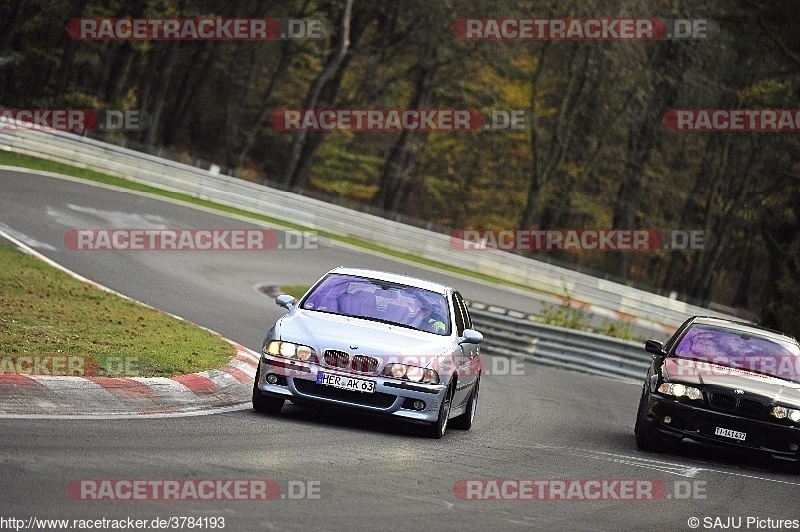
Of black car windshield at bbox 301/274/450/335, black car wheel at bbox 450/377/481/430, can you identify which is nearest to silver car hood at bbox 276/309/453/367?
black car windshield at bbox 301/274/450/335

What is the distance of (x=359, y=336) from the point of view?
38.4ft

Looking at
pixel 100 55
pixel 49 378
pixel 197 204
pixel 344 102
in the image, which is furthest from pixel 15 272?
pixel 100 55

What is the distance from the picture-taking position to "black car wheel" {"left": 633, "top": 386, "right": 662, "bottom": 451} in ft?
44.1

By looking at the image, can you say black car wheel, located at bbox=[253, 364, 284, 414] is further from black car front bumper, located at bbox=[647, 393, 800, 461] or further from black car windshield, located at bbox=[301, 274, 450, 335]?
black car front bumper, located at bbox=[647, 393, 800, 461]

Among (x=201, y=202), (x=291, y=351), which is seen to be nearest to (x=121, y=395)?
(x=291, y=351)

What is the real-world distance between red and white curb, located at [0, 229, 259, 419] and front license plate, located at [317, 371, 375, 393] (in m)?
0.97

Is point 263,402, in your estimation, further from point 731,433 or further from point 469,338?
point 731,433

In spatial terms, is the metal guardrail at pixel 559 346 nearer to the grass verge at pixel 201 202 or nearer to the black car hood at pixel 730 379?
the grass verge at pixel 201 202

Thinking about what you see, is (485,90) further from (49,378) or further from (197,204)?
(49,378)

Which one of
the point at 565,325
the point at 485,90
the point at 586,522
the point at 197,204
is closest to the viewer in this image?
the point at 586,522

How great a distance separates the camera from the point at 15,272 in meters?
18.1

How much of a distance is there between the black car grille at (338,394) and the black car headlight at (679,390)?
10.7ft

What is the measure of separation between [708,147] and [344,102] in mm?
15365

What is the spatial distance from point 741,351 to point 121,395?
6.84m
